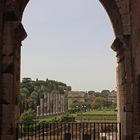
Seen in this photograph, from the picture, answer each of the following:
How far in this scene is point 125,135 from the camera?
33.7 ft

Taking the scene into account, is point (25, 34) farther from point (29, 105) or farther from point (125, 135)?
point (29, 105)

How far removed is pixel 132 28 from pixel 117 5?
0.89 meters

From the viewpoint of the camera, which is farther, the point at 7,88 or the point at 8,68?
the point at 8,68

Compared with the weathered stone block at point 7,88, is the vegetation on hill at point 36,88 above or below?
above

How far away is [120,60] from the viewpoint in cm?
1104

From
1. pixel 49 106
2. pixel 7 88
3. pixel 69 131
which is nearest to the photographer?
pixel 7 88

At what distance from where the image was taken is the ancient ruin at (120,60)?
9469 millimetres

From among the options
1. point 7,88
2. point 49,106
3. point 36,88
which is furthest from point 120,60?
point 36,88

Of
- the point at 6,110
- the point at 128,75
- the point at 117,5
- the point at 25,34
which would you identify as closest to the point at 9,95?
the point at 6,110

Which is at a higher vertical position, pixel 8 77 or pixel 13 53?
pixel 13 53

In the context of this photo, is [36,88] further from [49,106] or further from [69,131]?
[69,131]

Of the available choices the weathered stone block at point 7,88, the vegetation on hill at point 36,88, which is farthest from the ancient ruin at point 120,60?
the vegetation on hill at point 36,88

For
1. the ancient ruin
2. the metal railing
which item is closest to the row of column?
the metal railing

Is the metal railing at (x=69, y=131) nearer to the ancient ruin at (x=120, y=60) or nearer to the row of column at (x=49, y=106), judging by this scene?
the ancient ruin at (x=120, y=60)
